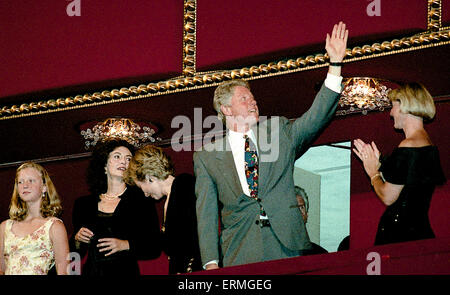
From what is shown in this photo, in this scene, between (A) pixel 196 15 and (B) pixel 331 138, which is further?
(B) pixel 331 138

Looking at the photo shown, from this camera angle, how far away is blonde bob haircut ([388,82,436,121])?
16.2 feet

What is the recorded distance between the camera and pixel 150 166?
18.2ft

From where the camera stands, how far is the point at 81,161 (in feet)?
24.1

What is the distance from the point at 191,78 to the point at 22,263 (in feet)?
4.66

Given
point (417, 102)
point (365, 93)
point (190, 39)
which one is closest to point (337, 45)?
point (417, 102)

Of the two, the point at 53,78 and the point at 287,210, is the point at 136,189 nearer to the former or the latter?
the point at 53,78

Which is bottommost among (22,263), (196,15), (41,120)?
(22,263)

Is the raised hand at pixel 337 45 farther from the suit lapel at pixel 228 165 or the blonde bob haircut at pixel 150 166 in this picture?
the blonde bob haircut at pixel 150 166

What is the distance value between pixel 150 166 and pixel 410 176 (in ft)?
4.92

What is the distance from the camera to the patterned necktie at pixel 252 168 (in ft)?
16.2

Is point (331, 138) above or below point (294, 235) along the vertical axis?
above

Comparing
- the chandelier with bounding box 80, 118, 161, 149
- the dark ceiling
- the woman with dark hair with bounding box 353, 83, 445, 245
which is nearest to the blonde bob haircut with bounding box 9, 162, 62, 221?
the dark ceiling
